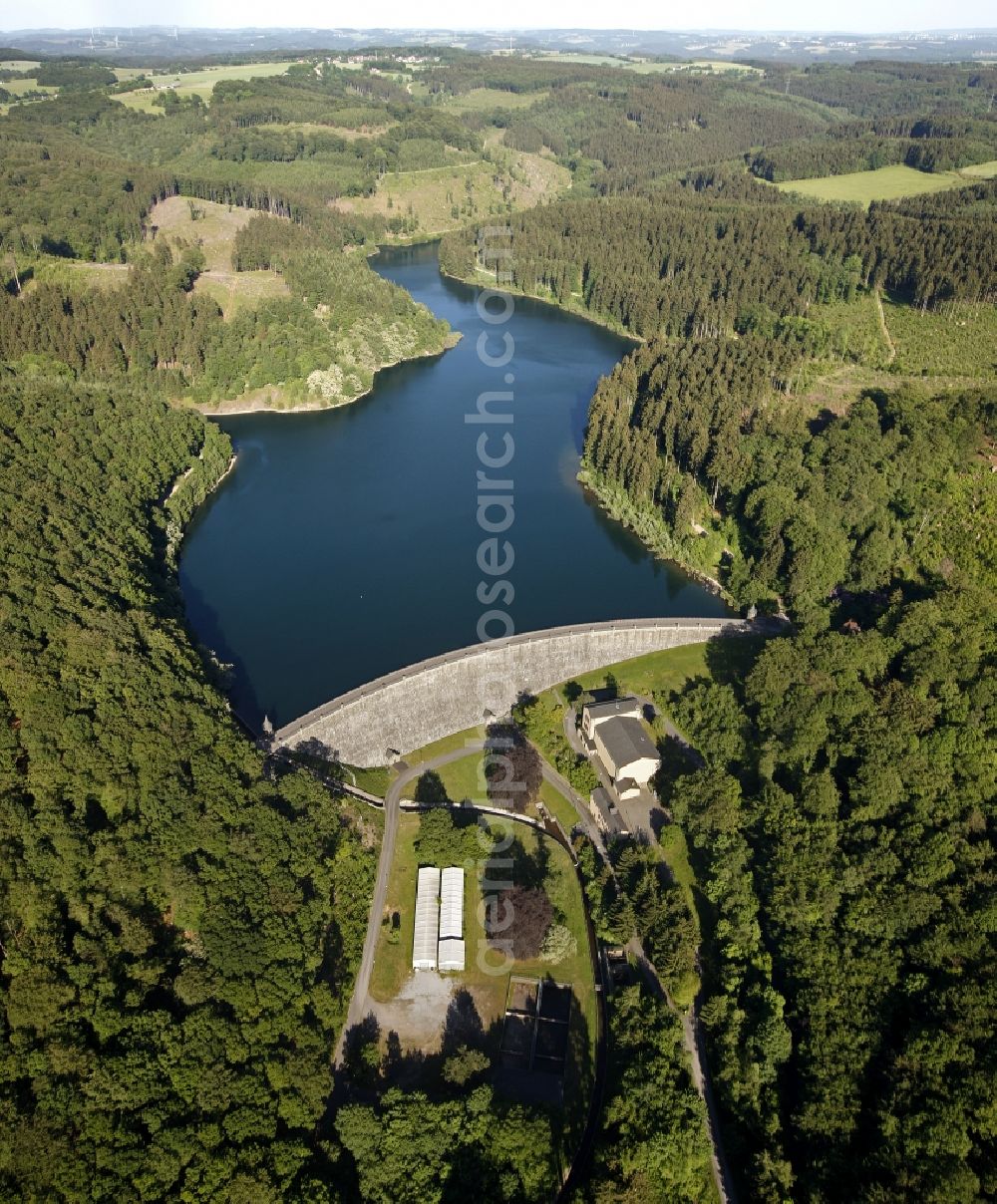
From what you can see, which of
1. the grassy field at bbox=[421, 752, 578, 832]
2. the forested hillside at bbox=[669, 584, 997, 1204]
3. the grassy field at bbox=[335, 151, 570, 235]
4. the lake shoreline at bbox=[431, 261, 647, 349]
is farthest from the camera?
the grassy field at bbox=[335, 151, 570, 235]

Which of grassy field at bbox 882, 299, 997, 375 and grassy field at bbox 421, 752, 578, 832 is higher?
grassy field at bbox 882, 299, 997, 375

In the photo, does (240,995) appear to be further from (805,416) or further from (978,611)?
(805,416)

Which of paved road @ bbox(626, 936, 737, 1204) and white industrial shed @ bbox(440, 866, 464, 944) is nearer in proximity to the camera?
→ paved road @ bbox(626, 936, 737, 1204)

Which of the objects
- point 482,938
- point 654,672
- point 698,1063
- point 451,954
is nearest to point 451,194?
point 654,672

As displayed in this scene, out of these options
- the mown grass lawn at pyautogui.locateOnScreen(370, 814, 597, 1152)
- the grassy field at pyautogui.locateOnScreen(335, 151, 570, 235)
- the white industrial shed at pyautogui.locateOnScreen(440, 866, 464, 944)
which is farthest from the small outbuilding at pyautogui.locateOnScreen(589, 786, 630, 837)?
the grassy field at pyautogui.locateOnScreen(335, 151, 570, 235)

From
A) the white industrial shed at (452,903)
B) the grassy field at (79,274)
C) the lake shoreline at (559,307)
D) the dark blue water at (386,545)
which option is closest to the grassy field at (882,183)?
the lake shoreline at (559,307)

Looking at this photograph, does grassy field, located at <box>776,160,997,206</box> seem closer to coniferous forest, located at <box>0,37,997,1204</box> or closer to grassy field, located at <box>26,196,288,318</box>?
coniferous forest, located at <box>0,37,997,1204</box>

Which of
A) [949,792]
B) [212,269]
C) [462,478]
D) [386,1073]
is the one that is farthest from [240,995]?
[212,269]

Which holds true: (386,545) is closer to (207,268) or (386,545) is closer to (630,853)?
(630,853)
